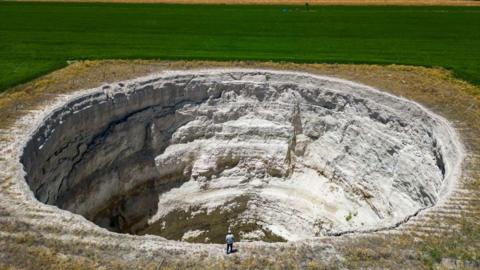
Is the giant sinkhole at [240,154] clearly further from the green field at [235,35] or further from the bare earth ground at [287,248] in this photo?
the bare earth ground at [287,248]

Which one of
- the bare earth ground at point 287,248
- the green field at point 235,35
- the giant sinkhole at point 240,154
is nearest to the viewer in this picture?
the bare earth ground at point 287,248

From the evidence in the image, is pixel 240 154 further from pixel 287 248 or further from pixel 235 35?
pixel 287 248

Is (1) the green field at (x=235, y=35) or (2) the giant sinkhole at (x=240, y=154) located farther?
(1) the green field at (x=235, y=35)

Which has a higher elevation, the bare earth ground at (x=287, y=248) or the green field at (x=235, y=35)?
the green field at (x=235, y=35)

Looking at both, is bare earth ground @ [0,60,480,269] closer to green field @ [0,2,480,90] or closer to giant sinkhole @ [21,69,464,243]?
giant sinkhole @ [21,69,464,243]

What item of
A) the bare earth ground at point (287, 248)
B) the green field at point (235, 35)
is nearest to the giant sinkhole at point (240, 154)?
the green field at point (235, 35)
